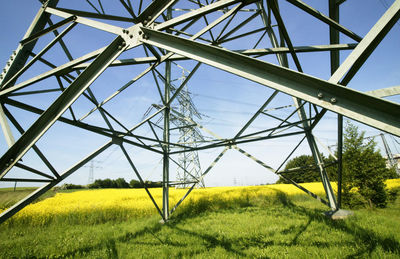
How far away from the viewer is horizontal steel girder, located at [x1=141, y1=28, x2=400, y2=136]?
3.82ft

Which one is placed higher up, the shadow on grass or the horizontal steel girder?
the horizontal steel girder

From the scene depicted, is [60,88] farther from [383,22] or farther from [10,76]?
[383,22]

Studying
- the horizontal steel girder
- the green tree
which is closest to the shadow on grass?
the horizontal steel girder

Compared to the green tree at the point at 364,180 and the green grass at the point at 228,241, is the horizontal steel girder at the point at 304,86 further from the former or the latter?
the green tree at the point at 364,180

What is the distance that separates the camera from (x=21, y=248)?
Result: 4430 millimetres

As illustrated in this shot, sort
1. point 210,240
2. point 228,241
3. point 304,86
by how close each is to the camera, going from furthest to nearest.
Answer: point 210,240, point 228,241, point 304,86

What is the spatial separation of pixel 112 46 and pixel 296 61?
3.16 meters

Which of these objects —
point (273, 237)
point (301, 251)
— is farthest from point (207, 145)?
point (301, 251)

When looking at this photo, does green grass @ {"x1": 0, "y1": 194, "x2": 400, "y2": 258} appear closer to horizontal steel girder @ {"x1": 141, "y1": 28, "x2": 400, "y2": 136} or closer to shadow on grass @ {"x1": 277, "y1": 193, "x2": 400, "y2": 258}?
shadow on grass @ {"x1": 277, "y1": 193, "x2": 400, "y2": 258}

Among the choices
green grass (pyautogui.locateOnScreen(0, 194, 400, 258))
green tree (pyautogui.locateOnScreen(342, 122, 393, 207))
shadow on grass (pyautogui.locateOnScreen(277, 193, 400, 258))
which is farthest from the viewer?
green tree (pyautogui.locateOnScreen(342, 122, 393, 207))

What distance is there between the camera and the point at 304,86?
143cm

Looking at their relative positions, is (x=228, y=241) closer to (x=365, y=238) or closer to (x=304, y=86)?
(x=365, y=238)

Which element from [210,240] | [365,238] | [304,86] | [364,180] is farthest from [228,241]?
[364,180]

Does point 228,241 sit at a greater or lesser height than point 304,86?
lesser
